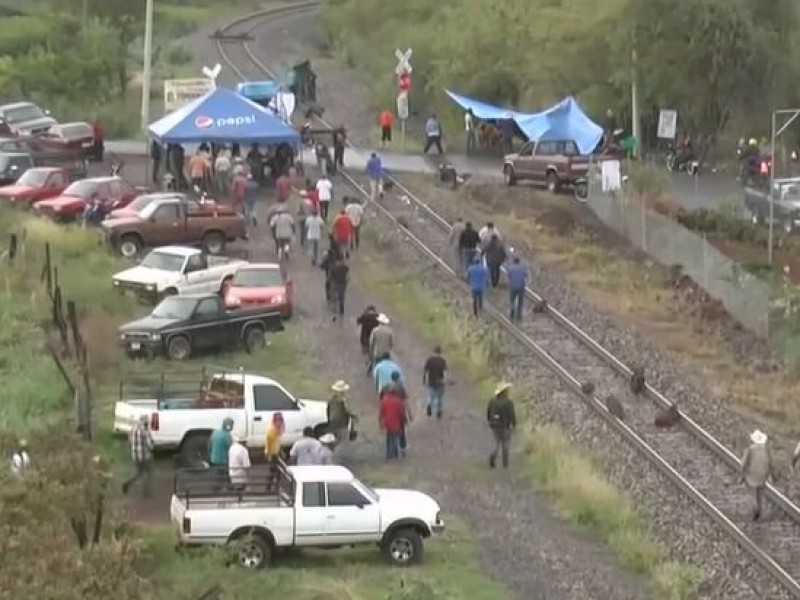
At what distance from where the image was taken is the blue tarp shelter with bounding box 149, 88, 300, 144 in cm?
4669

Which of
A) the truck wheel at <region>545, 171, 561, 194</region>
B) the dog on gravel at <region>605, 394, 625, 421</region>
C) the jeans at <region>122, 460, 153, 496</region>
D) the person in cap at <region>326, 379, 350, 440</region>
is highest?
the truck wheel at <region>545, 171, 561, 194</region>

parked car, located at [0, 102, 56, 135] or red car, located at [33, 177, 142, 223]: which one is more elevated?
parked car, located at [0, 102, 56, 135]

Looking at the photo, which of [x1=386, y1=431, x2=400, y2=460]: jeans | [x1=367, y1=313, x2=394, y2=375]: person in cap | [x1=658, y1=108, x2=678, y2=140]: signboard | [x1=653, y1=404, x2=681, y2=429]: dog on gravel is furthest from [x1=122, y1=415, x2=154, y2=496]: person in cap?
[x1=658, y1=108, x2=678, y2=140]: signboard

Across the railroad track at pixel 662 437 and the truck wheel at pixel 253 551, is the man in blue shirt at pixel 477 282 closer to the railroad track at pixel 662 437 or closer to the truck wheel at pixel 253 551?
the railroad track at pixel 662 437

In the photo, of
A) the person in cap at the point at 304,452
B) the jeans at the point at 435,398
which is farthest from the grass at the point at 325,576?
the jeans at the point at 435,398

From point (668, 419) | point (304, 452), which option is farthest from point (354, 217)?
point (304, 452)

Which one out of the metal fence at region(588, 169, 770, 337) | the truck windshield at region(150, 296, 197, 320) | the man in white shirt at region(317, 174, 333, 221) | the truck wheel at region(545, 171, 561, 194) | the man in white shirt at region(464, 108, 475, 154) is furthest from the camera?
the man in white shirt at region(464, 108, 475, 154)

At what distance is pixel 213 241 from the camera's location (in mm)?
41031

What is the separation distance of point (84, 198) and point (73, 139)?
9.63m

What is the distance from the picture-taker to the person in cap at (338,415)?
26.6 m

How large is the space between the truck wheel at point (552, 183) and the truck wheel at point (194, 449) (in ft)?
80.4

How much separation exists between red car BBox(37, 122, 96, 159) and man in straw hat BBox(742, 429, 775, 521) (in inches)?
1264

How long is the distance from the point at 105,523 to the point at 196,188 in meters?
27.3

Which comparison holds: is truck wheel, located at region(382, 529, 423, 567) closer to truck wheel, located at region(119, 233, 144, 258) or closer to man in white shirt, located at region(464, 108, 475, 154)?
truck wheel, located at region(119, 233, 144, 258)
